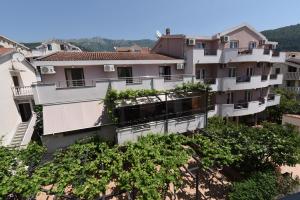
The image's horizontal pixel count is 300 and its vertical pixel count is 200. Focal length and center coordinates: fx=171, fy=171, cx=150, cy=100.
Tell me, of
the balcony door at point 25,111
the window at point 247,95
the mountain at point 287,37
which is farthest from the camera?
the mountain at point 287,37

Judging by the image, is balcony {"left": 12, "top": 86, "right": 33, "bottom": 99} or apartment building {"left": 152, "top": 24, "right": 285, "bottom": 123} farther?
apartment building {"left": 152, "top": 24, "right": 285, "bottom": 123}


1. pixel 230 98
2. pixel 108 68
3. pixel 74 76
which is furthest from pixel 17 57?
pixel 230 98

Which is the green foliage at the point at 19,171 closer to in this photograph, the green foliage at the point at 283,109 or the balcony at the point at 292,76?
the green foliage at the point at 283,109

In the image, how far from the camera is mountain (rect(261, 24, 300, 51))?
93.1 m

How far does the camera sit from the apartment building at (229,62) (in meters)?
25.2

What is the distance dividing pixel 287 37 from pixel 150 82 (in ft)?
387

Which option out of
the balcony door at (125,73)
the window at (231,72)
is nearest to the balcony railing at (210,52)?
the window at (231,72)

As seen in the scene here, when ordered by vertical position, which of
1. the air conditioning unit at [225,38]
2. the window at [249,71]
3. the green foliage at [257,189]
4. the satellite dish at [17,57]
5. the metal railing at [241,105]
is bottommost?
the green foliage at [257,189]

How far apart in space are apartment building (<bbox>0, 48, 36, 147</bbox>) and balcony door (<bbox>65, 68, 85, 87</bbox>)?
30.0ft

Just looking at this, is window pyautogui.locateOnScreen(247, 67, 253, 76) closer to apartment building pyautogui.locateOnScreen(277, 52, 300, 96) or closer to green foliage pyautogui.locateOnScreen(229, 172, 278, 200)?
apartment building pyautogui.locateOnScreen(277, 52, 300, 96)

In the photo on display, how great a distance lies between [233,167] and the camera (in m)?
17.8

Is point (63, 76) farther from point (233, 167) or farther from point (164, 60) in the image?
point (233, 167)

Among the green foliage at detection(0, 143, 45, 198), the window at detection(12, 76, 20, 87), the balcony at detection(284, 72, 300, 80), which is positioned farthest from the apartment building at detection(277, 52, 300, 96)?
the window at detection(12, 76, 20, 87)

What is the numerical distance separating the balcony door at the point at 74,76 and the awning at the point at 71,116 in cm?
316
